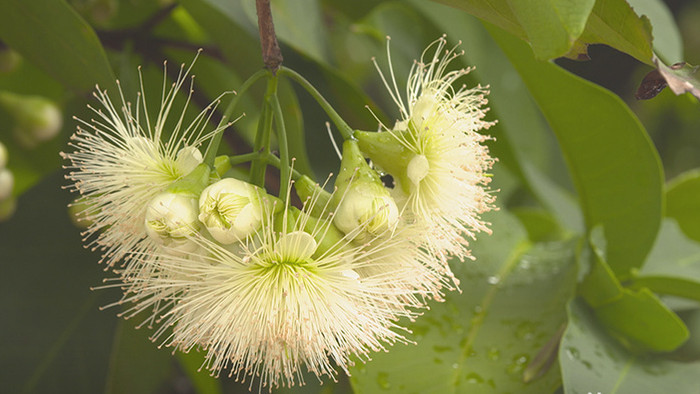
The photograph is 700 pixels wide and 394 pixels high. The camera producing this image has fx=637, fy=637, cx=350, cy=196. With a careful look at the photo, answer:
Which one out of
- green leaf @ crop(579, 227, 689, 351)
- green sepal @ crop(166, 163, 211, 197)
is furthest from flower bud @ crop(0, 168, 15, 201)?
green leaf @ crop(579, 227, 689, 351)

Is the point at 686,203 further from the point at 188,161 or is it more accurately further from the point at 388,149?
the point at 188,161

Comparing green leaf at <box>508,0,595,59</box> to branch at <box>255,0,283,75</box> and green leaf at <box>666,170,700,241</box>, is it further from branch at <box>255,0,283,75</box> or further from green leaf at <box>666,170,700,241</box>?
green leaf at <box>666,170,700,241</box>

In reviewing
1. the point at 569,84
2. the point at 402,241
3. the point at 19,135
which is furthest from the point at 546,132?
the point at 19,135

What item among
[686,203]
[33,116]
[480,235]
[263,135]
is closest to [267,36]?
[263,135]

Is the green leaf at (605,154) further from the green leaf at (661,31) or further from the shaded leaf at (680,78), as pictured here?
the shaded leaf at (680,78)

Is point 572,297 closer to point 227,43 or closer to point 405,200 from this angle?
point 405,200

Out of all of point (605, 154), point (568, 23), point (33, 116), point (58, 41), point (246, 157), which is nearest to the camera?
point (568, 23)
